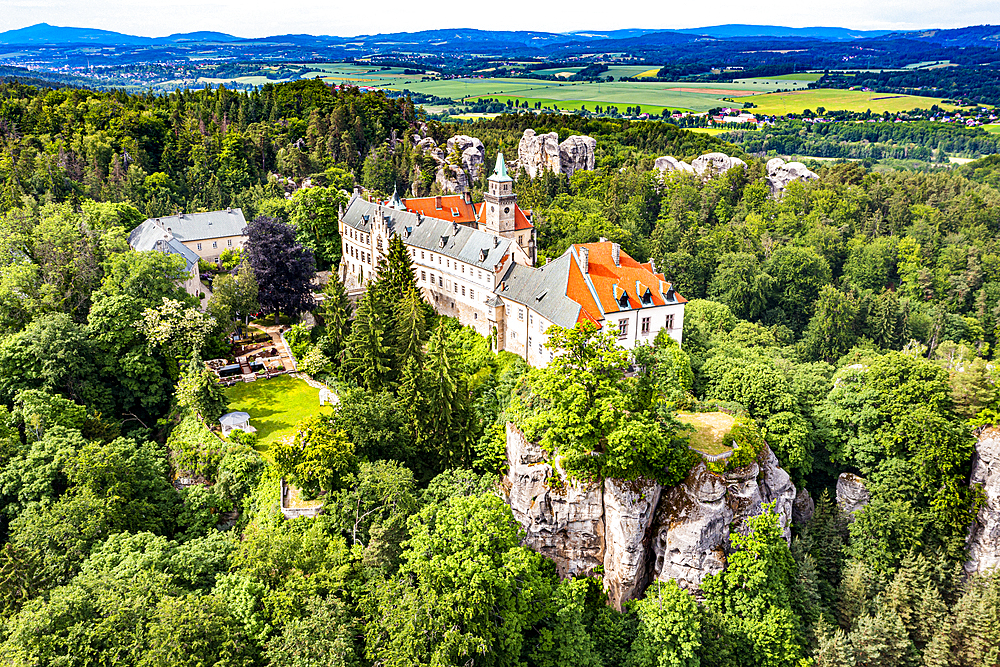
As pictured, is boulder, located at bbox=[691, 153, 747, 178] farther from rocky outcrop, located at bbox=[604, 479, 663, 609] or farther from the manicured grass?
rocky outcrop, located at bbox=[604, 479, 663, 609]

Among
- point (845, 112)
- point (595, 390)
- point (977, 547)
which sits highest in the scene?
point (845, 112)

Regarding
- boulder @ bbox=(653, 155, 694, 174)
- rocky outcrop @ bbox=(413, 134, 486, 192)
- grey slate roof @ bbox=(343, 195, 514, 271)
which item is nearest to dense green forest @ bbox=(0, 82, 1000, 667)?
grey slate roof @ bbox=(343, 195, 514, 271)

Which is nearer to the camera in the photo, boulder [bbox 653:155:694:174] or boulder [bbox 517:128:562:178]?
boulder [bbox 517:128:562:178]

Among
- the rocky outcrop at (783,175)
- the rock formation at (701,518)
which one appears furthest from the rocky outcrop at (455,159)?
the rock formation at (701,518)

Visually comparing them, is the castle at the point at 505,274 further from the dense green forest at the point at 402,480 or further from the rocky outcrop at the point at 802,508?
the rocky outcrop at the point at 802,508

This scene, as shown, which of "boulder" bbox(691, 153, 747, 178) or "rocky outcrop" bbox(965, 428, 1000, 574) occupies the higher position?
"boulder" bbox(691, 153, 747, 178)

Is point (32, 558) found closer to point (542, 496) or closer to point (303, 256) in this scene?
point (542, 496)

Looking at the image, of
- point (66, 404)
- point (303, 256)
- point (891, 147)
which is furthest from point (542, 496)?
point (891, 147)
